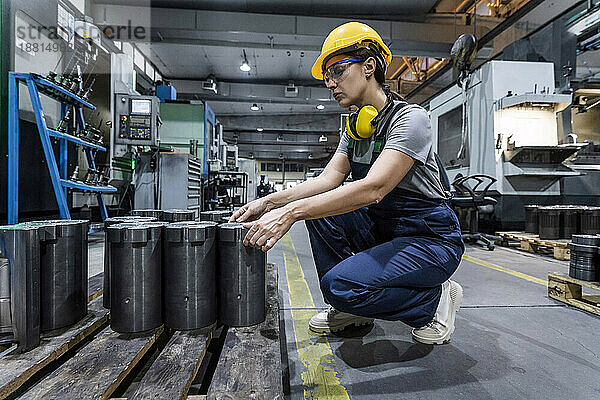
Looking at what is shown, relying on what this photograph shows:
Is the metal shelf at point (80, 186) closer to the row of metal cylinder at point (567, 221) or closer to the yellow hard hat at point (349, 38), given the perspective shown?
the yellow hard hat at point (349, 38)

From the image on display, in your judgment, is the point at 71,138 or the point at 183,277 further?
the point at 71,138

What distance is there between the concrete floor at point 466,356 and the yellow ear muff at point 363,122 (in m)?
1.03

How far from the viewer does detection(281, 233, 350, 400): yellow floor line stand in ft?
4.55

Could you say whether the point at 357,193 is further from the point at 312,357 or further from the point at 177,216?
the point at 177,216

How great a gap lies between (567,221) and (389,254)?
429 centimetres

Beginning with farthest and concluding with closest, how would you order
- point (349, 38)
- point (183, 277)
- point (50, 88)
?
point (50, 88) < point (349, 38) < point (183, 277)

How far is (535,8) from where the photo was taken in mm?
5980

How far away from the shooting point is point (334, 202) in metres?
1.37

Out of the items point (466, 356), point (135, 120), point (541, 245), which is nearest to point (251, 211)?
point (466, 356)

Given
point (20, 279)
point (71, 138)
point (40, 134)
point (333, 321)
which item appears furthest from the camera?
point (71, 138)

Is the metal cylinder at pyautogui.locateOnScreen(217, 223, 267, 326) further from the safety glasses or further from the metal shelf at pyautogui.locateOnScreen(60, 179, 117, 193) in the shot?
the metal shelf at pyautogui.locateOnScreen(60, 179, 117, 193)

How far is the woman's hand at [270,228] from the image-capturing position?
1.29 m

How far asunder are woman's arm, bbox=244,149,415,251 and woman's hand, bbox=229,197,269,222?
34cm

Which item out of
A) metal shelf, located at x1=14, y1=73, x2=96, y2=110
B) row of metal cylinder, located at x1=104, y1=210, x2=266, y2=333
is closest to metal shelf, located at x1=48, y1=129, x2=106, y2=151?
metal shelf, located at x1=14, y1=73, x2=96, y2=110
